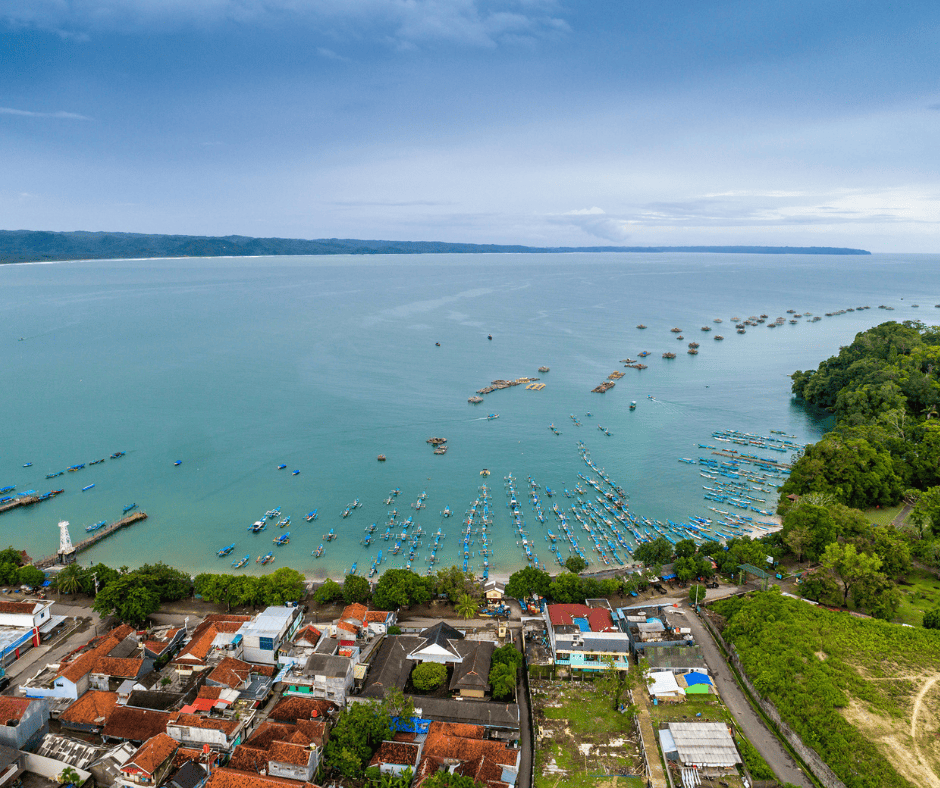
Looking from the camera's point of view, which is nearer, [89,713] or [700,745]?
[700,745]

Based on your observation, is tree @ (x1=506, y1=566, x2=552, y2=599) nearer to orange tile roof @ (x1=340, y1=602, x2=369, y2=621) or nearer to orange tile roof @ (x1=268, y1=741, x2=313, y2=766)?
orange tile roof @ (x1=340, y1=602, x2=369, y2=621)

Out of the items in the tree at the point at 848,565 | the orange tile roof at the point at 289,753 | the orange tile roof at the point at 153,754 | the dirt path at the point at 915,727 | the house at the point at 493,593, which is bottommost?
the house at the point at 493,593

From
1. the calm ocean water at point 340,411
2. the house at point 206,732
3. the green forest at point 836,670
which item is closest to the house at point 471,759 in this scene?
the house at point 206,732

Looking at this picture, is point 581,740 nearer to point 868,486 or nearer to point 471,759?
point 471,759

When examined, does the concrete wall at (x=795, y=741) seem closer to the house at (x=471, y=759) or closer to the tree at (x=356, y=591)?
the house at (x=471, y=759)

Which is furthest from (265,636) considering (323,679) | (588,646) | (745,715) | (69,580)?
(745,715)
